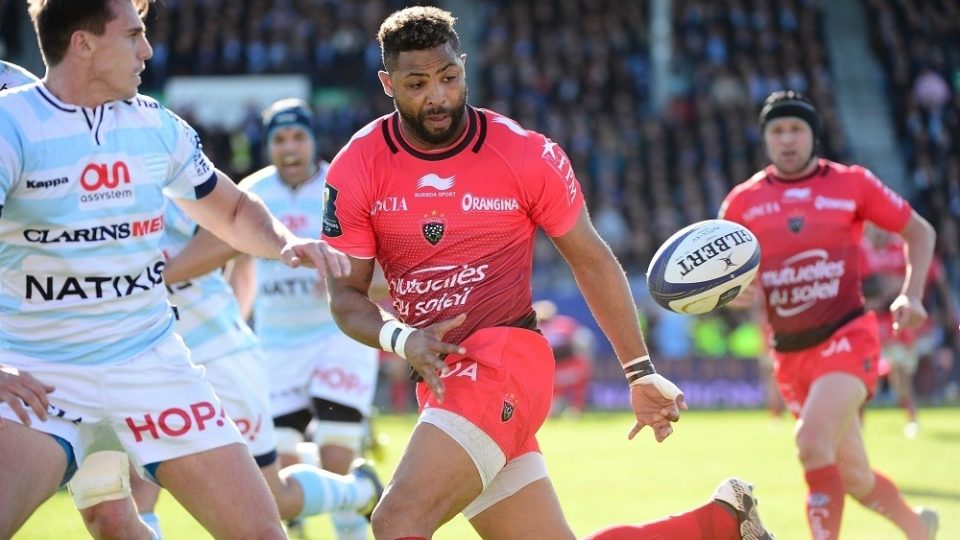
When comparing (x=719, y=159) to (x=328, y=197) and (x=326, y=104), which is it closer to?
(x=326, y=104)

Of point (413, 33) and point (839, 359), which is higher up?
point (413, 33)

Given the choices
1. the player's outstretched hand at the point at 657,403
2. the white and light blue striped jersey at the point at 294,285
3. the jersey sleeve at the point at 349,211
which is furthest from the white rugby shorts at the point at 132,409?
the white and light blue striped jersey at the point at 294,285

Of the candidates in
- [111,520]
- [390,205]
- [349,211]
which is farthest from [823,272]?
[111,520]

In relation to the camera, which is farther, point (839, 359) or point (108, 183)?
point (839, 359)

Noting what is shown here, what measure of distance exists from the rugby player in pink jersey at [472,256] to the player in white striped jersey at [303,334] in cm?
314

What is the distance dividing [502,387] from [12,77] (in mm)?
2508

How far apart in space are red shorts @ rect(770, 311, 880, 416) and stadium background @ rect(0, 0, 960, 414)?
1503 cm

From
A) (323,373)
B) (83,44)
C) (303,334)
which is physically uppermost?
(83,44)

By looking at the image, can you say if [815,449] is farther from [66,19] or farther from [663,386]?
[66,19]

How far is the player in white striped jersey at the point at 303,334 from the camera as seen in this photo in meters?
8.43

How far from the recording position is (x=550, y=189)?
517 centimetres

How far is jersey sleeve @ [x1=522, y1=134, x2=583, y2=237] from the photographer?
5.16 m

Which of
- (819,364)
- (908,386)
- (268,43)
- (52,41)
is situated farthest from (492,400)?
(268,43)

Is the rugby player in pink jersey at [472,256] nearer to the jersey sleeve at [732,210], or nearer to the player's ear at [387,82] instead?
the player's ear at [387,82]
